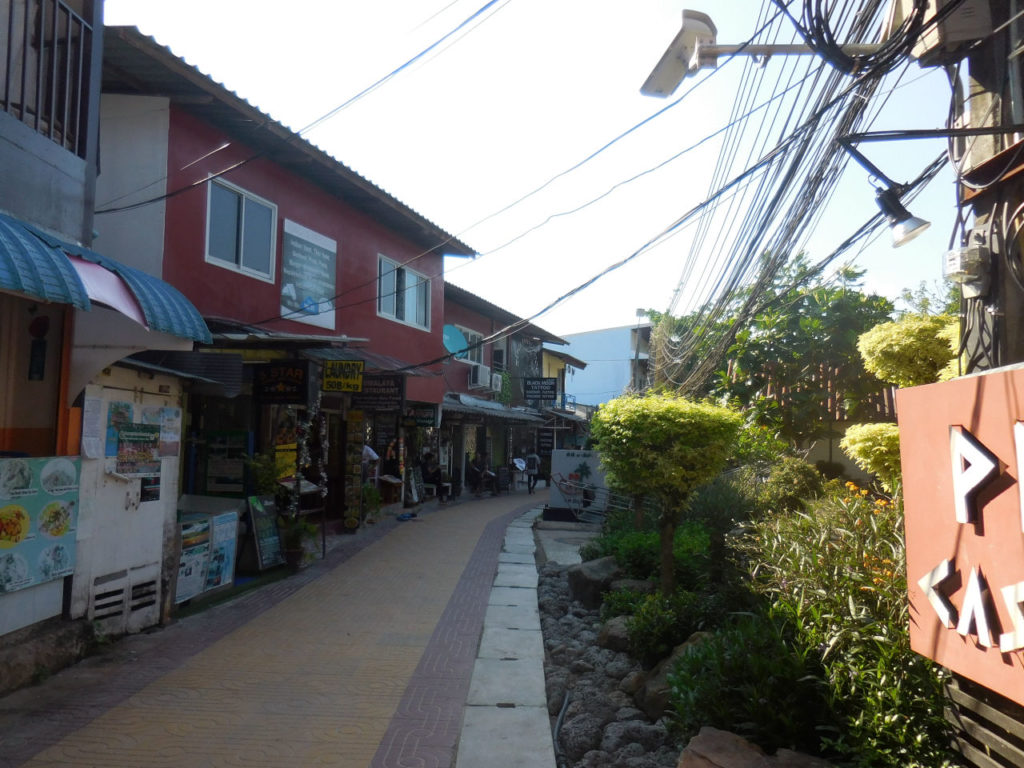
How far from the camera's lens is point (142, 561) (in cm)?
790


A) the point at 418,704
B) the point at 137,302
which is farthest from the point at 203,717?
the point at 137,302

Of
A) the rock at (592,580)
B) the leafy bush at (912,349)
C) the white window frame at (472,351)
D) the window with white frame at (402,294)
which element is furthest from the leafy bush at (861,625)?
the white window frame at (472,351)

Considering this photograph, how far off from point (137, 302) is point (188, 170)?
5.32m

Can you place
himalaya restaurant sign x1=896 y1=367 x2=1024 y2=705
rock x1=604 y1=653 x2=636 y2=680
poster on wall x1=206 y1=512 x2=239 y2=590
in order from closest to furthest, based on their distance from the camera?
himalaya restaurant sign x1=896 y1=367 x2=1024 y2=705
rock x1=604 y1=653 x2=636 y2=680
poster on wall x1=206 y1=512 x2=239 y2=590

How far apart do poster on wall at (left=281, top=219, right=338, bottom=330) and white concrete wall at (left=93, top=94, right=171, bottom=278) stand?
9.09ft

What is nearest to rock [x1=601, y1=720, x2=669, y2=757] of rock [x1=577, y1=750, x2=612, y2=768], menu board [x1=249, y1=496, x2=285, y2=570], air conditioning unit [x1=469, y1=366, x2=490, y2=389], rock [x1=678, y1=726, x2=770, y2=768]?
rock [x1=577, y1=750, x2=612, y2=768]

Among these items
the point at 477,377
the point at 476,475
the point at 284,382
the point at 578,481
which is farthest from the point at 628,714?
the point at 476,475

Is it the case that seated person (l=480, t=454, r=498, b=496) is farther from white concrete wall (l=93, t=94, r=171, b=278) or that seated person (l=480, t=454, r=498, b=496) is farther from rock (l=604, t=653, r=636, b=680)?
rock (l=604, t=653, r=636, b=680)

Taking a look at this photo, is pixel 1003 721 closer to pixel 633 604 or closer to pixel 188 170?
pixel 633 604

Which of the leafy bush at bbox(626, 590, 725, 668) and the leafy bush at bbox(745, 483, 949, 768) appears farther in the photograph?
the leafy bush at bbox(626, 590, 725, 668)

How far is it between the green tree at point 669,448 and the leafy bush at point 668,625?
976mm

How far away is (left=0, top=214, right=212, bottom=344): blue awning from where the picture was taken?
4840 millimetres

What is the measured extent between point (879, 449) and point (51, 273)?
7008 millimetres

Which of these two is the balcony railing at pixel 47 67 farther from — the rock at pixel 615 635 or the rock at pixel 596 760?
the rock at pixel 615 635
